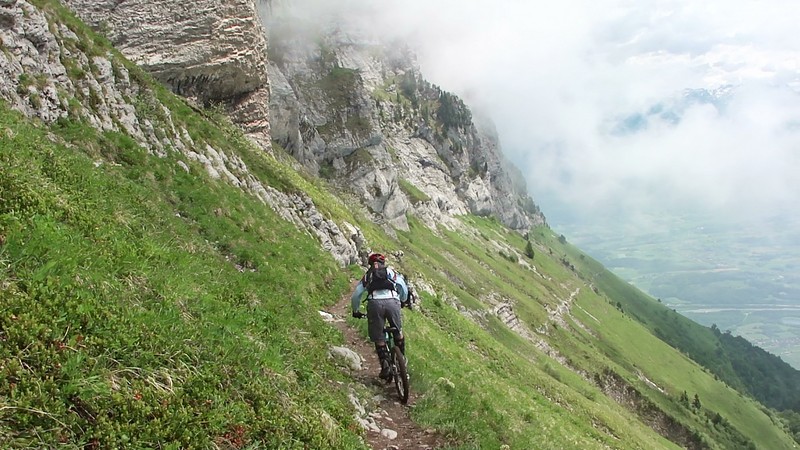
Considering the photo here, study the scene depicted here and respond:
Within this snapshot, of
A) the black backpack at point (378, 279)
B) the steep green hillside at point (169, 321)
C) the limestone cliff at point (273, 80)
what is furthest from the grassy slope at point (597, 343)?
the black backpack at point (378, 279)

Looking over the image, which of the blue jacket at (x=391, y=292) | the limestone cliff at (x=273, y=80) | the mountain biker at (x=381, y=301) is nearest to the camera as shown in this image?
the mountain biker at (x=381, y=301)

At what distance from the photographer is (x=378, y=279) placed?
42.8 feet

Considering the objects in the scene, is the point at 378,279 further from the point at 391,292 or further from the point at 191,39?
the point at 191,39

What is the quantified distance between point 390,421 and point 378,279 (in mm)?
3515

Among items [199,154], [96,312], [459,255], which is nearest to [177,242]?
[96,312]

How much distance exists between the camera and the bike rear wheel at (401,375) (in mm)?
12828

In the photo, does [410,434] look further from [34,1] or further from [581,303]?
[581,303]

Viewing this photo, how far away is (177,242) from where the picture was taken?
14477mm

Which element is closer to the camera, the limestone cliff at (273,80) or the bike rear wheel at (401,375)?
the bike rear wheel at (401,375)

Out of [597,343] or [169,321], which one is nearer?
[169,321]

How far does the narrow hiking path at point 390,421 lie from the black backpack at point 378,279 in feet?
8.68

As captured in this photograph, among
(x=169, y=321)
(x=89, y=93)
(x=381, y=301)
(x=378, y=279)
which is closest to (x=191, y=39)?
(x=89, y=93)

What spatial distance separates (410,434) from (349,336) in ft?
22.3

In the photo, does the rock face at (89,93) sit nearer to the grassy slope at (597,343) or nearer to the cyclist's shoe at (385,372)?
the cyclist's shoe at (385,372)
